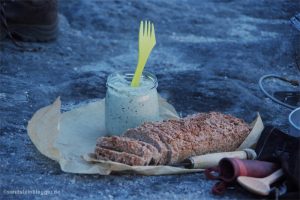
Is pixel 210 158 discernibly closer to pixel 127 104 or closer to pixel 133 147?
pixel 133 147

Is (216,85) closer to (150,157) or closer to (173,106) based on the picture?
(173,106)

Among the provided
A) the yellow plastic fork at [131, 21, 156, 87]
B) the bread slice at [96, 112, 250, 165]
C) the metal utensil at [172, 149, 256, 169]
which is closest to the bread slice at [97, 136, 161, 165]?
the bread slice at [96, 112, 250, 165]

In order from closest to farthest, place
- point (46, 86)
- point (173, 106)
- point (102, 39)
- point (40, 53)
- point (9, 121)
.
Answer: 1. point (9, 121)
2. point (173, 106)
3. point (46, 86)
4. point (40, 53)
5. point (102, 39)

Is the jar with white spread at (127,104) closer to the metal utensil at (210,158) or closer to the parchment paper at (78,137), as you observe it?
the parchment paper at (78,137)

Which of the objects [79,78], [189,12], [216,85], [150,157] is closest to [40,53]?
[79,78]

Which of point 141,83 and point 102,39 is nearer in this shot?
point 141,83

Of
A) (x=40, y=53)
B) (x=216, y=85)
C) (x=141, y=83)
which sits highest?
(x=141, y=83)

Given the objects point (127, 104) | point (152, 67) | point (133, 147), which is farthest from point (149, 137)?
point (152, 67)

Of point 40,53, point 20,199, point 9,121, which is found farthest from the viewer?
point 40,53
